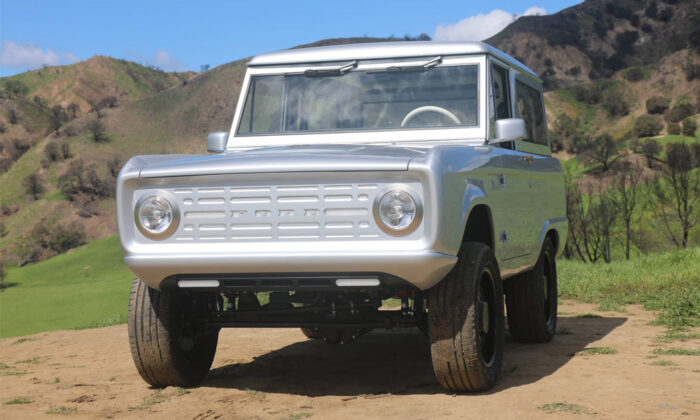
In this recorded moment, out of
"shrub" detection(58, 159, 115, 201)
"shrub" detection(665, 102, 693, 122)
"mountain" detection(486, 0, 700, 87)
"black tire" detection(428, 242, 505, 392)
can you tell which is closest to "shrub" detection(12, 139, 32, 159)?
"shrub" detection(58, 159, 115, 201)

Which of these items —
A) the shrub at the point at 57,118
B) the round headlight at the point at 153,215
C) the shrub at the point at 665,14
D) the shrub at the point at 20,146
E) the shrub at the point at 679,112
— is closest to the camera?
the round headlight at the point at 153,215

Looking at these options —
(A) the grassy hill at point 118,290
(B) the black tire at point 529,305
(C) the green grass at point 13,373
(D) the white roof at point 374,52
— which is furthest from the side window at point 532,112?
(C) the green grass at point 13,373

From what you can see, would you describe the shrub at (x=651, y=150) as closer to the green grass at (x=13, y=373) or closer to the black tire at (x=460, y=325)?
the green grass at (x=13, y=373)

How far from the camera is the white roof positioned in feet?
21.6

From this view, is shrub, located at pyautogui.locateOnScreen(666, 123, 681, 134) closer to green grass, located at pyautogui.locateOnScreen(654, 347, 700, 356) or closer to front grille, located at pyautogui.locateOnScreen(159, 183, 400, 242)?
green grass, located at pyautogui.locateOnScreen(654, 347, 700, 356)

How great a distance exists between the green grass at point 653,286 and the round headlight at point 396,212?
512 cm

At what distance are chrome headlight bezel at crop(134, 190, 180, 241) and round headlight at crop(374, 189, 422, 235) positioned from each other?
4.18ft

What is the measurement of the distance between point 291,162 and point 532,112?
3.81 meters

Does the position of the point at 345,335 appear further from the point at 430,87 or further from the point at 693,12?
the point at 693,12

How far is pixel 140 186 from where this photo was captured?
529 cm

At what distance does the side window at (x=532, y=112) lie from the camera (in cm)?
761

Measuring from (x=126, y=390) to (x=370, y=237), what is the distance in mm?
2417

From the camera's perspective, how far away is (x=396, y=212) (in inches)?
190

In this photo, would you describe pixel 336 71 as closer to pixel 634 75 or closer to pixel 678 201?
pixel 678 201
